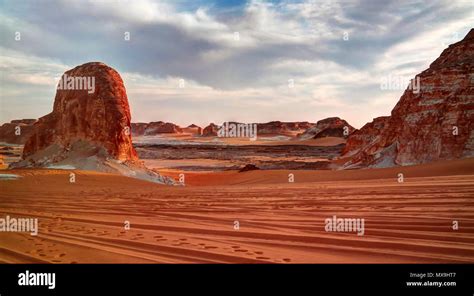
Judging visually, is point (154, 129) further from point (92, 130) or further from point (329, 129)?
point (92, 130)

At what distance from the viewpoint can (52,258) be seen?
12.2 feet

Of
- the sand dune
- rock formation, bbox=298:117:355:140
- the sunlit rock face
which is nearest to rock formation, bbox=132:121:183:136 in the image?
rock formation, bbox=298:117:355:140

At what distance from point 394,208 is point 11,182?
1148cm

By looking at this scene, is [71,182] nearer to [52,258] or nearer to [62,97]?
[62,97]

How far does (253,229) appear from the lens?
4.86 metres

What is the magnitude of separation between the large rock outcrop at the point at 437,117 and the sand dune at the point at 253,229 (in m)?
10.8

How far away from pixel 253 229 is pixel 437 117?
16638mm

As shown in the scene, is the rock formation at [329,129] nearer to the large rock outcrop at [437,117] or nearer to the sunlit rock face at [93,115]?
the large rock outcrop at [437,117]

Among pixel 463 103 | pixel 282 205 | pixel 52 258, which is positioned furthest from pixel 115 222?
pixel 463 103

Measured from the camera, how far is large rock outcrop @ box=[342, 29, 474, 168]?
17.2 meters

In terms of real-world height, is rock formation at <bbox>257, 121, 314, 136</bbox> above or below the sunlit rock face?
above

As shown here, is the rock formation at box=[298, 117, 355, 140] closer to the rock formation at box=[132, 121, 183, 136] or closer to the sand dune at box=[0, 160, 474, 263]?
the rock formation at box=[132, 121, 183, 136]

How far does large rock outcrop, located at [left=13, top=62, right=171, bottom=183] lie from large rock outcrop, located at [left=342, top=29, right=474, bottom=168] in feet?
41.0

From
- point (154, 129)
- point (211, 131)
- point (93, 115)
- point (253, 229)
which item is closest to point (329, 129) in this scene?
point (211, 131)
